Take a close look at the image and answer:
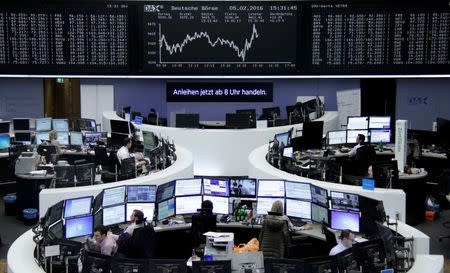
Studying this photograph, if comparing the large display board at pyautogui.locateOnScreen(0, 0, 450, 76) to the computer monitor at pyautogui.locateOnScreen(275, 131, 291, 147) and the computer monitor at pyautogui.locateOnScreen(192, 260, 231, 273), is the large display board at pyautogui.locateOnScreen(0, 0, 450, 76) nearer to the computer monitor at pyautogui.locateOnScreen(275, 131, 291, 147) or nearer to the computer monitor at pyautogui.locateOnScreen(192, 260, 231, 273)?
the computer monitor at pyautogui.locateOnScreen(275, 131, 291, 147)

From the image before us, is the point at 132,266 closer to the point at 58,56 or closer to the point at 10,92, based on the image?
the point at 58,56

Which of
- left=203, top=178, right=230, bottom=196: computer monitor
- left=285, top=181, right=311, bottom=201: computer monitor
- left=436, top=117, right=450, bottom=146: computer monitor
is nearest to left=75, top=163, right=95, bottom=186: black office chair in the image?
left=203, top=178, right=230, bottom=196: computer monitor

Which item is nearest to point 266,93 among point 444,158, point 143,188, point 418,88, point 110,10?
point 418,88

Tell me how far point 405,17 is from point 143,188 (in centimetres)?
551

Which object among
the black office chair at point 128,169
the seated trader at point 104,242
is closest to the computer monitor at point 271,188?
the seated trader at point 104,242

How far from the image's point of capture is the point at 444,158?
13.5m

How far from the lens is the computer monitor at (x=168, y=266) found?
247 inches

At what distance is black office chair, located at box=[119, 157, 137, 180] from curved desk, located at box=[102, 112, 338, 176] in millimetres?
3450

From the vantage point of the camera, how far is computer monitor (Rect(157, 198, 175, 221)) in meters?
9.18

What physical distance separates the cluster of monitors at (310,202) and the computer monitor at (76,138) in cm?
620

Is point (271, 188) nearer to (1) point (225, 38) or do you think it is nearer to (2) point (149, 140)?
(1) point (225, 38)

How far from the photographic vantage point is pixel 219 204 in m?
9.43

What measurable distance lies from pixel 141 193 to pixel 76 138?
5.85m

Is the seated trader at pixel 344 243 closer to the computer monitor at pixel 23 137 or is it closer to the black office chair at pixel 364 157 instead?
Result: the black office chair at pixel 364 157
